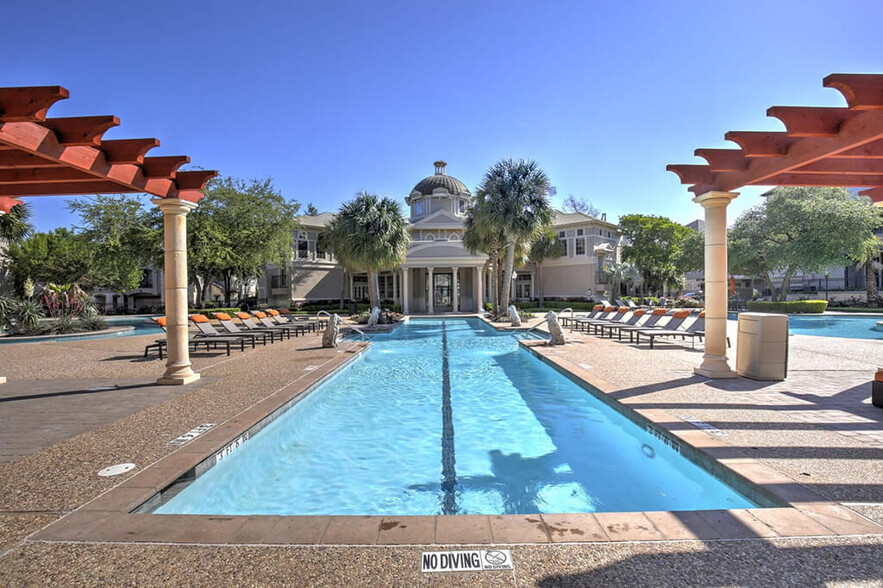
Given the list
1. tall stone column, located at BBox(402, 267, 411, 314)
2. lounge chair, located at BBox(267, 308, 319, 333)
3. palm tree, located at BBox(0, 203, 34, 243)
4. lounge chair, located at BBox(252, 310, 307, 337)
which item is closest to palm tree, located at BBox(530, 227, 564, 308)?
tall stone column, located at BBox(402, 267, 411, 314)

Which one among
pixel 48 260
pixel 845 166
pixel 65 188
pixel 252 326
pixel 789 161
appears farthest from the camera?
pixel 48 260

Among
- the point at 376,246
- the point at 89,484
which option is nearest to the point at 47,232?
the point at 376,246

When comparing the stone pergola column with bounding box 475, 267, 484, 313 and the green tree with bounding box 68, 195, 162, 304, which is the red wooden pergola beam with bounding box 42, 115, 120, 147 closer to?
the green tree with bounding box 68, 195, 162, 304

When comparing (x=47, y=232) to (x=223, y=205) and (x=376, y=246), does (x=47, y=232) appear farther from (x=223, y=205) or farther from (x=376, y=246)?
(x=376, y=246)

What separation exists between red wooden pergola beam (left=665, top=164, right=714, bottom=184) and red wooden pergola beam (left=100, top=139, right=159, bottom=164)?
8.23m

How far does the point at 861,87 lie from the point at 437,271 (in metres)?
31.0

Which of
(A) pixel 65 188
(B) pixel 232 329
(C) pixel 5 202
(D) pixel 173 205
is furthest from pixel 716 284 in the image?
(B) pixel 232 329

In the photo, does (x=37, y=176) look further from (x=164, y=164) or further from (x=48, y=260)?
(x=48, y=260)

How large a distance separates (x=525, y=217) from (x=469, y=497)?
18644 millimetres

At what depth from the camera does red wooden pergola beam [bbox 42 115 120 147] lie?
501 cm

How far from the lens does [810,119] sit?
534cm

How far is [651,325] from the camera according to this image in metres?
15.2

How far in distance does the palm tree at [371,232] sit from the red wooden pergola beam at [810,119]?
63.4 feet

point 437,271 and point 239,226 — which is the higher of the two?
point 239,226
